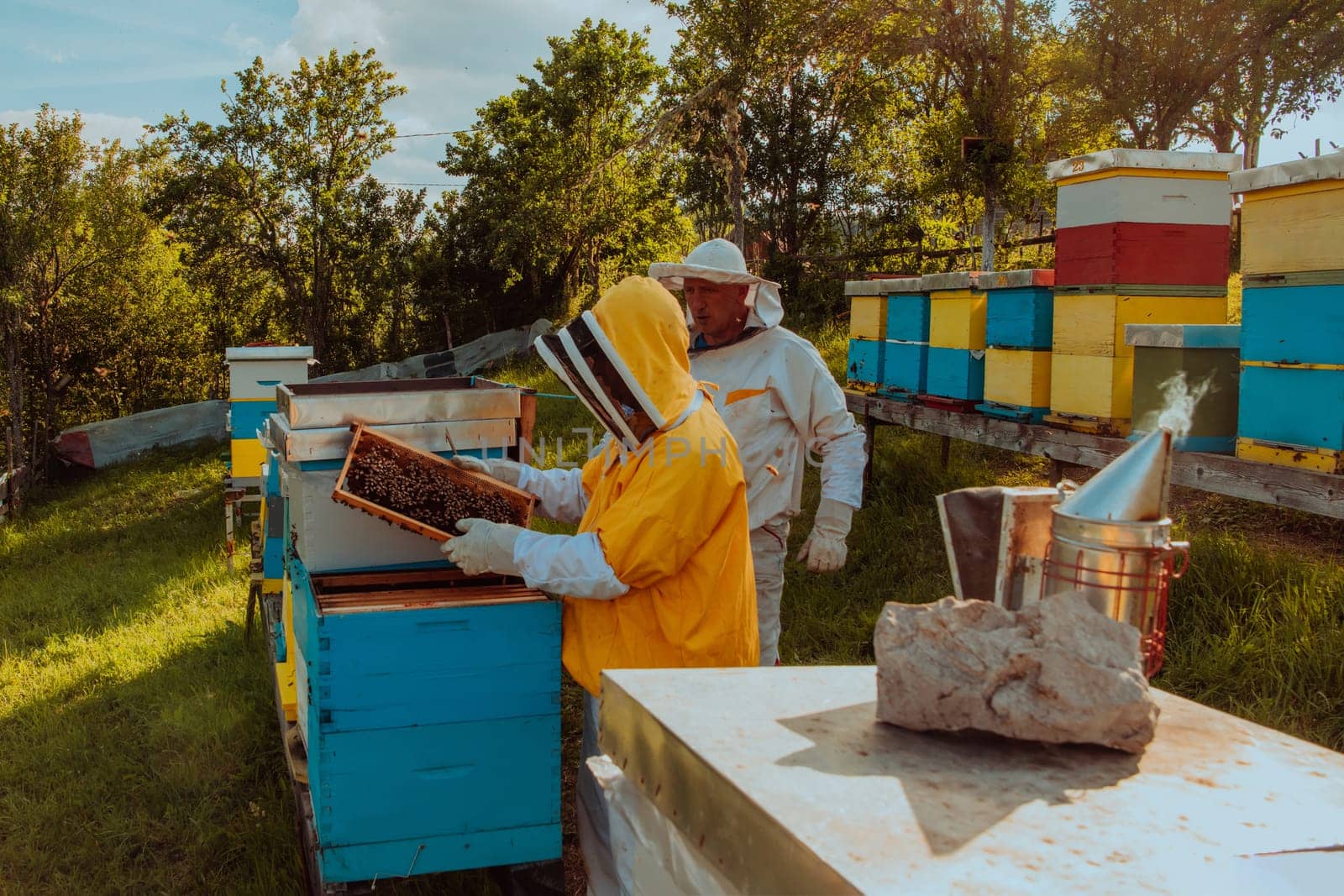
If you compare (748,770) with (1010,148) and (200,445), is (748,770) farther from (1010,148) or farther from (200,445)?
(200,445)

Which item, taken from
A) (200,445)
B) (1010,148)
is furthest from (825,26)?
(200,445)

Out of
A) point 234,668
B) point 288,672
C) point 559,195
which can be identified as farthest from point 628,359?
point 559,195

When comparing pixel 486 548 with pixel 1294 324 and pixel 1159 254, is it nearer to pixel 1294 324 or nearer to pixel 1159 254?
pixel 1294 324

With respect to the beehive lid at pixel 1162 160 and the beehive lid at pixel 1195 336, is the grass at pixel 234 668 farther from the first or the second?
the beehive lid at pixel 1162 160

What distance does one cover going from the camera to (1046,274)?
4.76 m

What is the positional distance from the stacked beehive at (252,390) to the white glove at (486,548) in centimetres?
520

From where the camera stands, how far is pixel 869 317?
20.9ft

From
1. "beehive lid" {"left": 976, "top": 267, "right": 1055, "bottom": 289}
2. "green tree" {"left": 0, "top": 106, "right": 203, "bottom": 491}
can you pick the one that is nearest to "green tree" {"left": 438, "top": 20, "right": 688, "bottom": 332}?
"green tree" {"left": 0, "top": 106, "right": 203, "bottom": 491}

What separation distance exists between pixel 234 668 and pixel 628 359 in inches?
153

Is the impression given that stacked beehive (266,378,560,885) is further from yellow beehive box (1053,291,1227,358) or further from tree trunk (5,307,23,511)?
tree trunk (5,307,23,511)

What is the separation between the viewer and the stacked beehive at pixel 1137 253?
4184mm

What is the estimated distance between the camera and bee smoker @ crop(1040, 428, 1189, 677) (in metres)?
1.31

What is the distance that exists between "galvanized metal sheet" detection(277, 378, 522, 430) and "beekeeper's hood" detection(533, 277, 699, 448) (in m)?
0.61

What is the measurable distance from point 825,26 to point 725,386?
27.4ft
